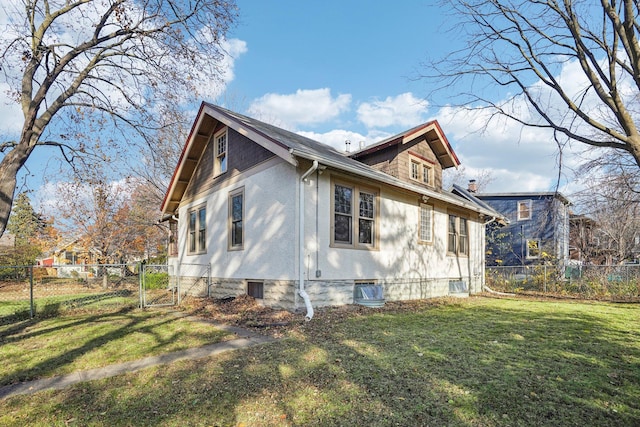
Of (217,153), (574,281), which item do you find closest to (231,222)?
(217,153)

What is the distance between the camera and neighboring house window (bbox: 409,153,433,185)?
13.3m

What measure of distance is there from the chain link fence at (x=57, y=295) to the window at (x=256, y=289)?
337 cm

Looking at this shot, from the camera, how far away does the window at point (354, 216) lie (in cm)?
965

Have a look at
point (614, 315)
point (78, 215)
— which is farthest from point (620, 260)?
point (78, 215)

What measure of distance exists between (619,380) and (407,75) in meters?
5.92

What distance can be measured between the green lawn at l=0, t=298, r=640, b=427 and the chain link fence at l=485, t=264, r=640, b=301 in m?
9.29

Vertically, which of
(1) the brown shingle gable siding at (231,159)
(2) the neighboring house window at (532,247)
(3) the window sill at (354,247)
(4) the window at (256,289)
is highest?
(1) the brown shingle gable siding at (231,159)

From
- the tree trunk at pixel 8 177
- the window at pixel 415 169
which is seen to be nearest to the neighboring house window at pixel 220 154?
the tree trunk at pixel 8 177

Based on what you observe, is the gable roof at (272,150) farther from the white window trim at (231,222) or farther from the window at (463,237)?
the white window trim at (231,222)

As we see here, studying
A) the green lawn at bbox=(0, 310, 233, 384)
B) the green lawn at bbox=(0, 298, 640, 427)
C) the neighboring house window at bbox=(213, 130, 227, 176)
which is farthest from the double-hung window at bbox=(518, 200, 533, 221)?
the green lawn at bbox=(0, 310, 233, 384)

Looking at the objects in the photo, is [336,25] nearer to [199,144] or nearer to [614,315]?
[199,144]

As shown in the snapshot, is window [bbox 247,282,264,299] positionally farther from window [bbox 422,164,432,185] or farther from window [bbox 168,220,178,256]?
window [bbox 422,164,432,185]

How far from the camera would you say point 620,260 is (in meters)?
23.0

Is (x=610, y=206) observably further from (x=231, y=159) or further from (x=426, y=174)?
(x=231, y=159)
